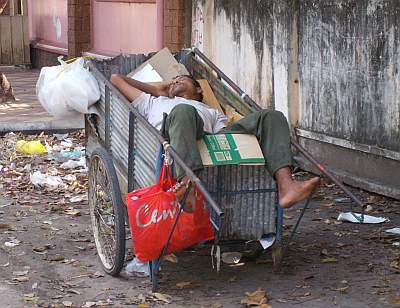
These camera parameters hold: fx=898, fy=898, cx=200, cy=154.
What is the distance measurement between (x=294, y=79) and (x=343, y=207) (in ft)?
5.76

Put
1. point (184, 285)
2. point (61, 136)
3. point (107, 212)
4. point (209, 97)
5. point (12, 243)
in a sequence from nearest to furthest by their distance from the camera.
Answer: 1. point (184, 285)
2. point (107, 212)
3. point (12, 243)
4. point (209, 97)
5. point (61, 136)

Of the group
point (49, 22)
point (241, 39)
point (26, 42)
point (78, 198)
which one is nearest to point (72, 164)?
point (78, 198)

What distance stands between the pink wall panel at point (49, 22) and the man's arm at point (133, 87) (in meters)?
11.0

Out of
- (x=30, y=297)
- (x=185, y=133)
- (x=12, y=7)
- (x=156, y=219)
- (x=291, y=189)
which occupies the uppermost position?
(x=12, y=7)

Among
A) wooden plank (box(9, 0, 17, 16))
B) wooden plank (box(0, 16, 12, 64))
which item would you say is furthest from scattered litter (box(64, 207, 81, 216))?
wooden plank (box(9, 0, 17, 16))

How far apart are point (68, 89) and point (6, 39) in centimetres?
1439

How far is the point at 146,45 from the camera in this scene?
13258mm

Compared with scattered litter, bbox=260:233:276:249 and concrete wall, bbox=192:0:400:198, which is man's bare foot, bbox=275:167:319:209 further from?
concrete wall, bbox=192:0:400:198

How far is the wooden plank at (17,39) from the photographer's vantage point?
20.1 metres

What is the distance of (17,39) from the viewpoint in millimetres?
20188

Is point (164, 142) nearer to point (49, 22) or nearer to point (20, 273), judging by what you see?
point (20, 273)

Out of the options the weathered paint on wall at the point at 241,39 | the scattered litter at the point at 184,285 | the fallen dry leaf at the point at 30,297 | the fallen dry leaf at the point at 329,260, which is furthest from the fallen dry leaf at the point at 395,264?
the weathered paint on wall at the point at 241,39

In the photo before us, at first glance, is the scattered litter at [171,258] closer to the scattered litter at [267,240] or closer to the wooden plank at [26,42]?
the scattered litter at [267,240]

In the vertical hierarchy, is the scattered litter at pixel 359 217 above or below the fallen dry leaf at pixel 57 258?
above
